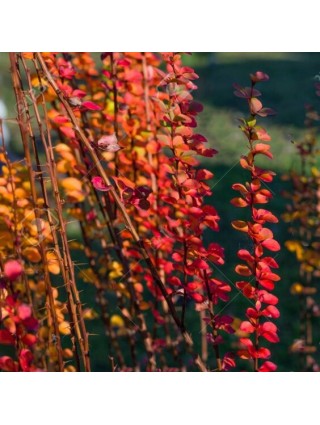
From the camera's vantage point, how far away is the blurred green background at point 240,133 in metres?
3.06

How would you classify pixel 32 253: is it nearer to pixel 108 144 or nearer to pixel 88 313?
pixel 88 313

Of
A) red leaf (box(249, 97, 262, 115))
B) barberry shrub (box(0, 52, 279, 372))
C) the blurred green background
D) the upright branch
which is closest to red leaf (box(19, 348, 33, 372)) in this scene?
barberry shrub (box(0, 52, 279, 372))

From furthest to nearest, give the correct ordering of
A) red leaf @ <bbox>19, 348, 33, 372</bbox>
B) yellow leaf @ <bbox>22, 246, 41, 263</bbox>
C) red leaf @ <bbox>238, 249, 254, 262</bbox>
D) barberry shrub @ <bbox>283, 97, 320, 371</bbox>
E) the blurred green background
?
the blurred green background, barberry shrub @ <bbox>283, 97, 320, 371</bbox>, yellow leaf @ <bbox>22, 246, 41, 263</bbox>, red leaf @ <bbox>238, 249, 254, 262</bbox>, red leaf @ <bbox>19, 348, 33, 372</bbox>

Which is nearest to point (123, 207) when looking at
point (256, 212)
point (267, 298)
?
point (256, 212)

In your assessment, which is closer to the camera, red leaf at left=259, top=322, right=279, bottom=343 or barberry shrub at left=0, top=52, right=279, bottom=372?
barberry shrub at left=0, top=52, right=279, bottom=372

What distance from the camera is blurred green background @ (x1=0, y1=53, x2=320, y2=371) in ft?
10.0

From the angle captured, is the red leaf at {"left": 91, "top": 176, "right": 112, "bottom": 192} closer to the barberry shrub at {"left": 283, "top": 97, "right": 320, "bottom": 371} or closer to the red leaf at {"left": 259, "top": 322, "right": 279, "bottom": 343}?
the red leaf at {"left": 259, "top": 322, "right": 279, "bottom": 343}

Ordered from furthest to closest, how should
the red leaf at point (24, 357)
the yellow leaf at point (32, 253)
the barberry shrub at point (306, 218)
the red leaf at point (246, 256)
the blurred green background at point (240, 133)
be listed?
the blurred green background at point (240, 133), the barberry shrub at point (306, 218), the yellow leaf at point (32, 253), the red leaf at point (246, 256), the red leaf at point (24, 357)

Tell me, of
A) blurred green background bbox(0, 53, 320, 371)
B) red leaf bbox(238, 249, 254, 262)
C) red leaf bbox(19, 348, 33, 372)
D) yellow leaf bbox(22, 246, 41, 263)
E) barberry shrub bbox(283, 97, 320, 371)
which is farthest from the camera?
blurred green background bbox(0, 53, 320, 371)

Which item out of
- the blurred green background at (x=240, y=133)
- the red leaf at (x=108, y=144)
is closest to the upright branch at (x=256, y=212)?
the red leaf at (x=108, y=144)

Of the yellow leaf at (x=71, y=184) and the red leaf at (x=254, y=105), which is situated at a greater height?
the red leaf at (x=254, y=105)

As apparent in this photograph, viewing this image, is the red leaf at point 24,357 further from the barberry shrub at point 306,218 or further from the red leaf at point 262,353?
the barberry shrub at point 306,218
